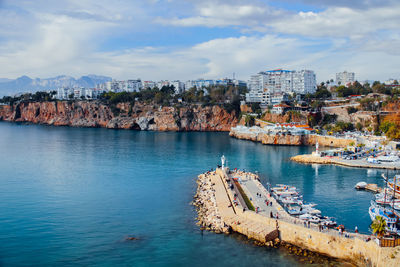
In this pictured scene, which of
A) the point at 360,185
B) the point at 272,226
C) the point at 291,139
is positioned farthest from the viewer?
the point at 291,139

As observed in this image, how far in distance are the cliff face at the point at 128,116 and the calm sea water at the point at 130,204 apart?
40.5m

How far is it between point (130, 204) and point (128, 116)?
257ft

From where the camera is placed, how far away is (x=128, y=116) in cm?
10431

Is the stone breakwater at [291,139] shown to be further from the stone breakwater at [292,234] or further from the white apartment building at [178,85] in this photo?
the white apartment building at [178,85]

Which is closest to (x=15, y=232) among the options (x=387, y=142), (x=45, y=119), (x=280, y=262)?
(x=280, y=262)

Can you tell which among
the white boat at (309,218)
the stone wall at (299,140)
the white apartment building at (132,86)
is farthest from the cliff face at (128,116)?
the white boat at (309,218)

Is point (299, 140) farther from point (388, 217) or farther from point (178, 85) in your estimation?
point (178, 85)

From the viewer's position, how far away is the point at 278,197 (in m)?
29.1

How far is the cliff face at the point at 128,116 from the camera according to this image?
9575cm

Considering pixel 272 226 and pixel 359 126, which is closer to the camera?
pixel 272 226

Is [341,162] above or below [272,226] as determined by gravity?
above

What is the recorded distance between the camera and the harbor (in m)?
17.6

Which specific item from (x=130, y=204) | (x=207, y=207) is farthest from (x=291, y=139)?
(x=130, y=204)

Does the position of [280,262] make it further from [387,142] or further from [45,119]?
[45,119]
